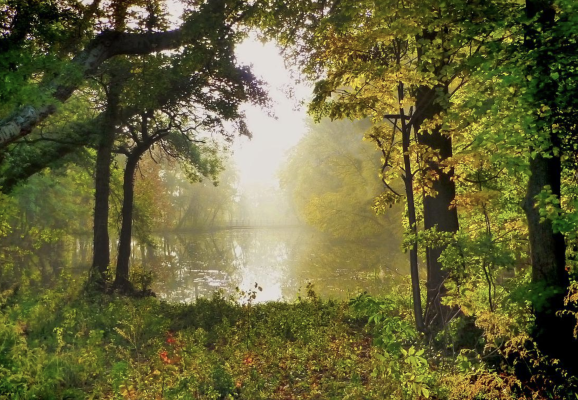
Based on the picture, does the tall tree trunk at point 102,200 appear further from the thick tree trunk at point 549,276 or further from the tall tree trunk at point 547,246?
the thick tree trunk at point 549,276

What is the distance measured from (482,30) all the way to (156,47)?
24.8ft

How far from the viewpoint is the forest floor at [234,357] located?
15.2 feet

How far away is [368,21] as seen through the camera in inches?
291

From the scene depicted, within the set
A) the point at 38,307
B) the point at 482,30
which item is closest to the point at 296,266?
the point at 38,307

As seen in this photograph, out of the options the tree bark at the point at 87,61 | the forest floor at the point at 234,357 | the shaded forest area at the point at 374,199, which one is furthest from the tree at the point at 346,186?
the tree bark at the point at 87,61

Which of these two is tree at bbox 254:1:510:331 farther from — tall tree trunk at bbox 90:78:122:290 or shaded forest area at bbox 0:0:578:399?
tall tree trunk at bbox 90:78:122:290

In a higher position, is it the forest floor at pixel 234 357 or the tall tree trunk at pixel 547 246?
the tall tree trunk at pixel 547 246

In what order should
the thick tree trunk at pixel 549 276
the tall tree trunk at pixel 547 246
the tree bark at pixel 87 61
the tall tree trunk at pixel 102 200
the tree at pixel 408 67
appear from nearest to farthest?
the tall tree trunk at pixel 547 246 → the thick tree trunk at pixel 549 276 → the tree at pixel 408 67 → the tree bark at pixel 87 61 → the tall tree trunk at pixel 102 200

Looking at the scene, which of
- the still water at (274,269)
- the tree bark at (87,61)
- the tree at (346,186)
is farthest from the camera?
the tree at (346,186)

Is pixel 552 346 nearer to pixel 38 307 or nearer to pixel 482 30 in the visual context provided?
pixel 482 30

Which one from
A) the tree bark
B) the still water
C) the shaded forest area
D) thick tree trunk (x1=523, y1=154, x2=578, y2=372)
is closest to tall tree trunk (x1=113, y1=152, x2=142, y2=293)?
the shaded forest area

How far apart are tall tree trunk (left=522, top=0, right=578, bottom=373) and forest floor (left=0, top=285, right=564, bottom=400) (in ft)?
3.36

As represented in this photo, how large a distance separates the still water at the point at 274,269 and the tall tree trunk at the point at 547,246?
845 centimetres

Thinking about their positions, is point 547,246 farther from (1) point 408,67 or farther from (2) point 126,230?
(2) point 126,230
